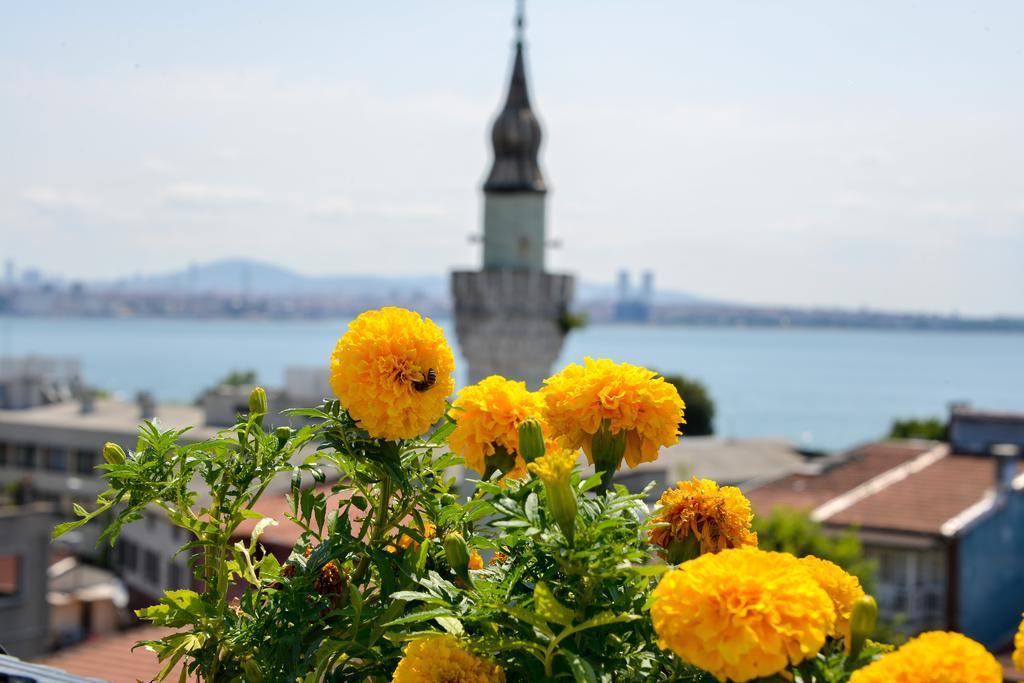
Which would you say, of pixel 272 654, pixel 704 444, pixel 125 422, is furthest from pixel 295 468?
pixel 125 422

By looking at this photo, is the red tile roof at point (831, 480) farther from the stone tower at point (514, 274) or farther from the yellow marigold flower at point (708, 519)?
the yellow marigold flower at point (708, 519)

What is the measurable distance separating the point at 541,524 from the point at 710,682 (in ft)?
Result: 1.01

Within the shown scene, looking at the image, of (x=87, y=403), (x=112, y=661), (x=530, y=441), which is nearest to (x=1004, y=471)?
(x=112, y=661)

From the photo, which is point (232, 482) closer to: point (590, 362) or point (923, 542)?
point (590, 362)

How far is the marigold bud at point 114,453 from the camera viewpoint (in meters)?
2.13

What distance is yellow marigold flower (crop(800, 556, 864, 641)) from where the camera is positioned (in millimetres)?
1768

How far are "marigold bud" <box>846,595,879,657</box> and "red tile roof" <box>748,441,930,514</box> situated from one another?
1080 inches

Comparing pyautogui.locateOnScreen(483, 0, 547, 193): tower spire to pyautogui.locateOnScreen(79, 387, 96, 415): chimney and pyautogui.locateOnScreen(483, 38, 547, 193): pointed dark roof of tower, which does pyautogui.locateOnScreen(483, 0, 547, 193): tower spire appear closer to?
pyautogui.locateOnScreen(483, 38, 547, 193): pointed dark roof of tower

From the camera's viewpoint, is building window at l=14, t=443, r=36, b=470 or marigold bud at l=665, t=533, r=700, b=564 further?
building window at l=14, t=443, r=36, b=470

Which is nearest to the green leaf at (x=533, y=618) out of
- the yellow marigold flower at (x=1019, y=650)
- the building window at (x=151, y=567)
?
the yellow marigold flower at (x=1019, y=650)

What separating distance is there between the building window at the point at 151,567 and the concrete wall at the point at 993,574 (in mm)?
26673

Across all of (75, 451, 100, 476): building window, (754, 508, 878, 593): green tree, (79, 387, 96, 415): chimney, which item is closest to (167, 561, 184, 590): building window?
(754, 508, 878, 593): green tree

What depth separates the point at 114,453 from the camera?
7.09 feet

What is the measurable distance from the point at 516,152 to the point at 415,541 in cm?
3301
